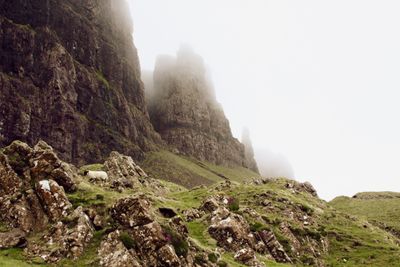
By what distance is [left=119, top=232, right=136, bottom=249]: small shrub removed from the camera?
3983cm

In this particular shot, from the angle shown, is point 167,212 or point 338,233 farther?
point 338,233

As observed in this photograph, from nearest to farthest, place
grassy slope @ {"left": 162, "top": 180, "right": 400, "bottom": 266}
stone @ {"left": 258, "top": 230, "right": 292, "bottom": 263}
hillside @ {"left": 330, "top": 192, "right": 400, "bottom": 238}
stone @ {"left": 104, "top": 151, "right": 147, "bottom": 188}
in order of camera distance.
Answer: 1. stone @ {"left": 258, "top": 230, "right": 292, "bottom": 263}
2. grassy slope @ {"left": 162, "top": 180, "right": 400, "bottom": 266}
3. stone @ {"left": 104, "top": 151, "right": 147, "bottom": 188}
4. hillside @ {"left": 330, "top": 192, "right": 400, "bottom": 238}

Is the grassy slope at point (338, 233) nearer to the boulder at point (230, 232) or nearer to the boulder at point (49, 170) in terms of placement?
the boulder at point (230, 232)

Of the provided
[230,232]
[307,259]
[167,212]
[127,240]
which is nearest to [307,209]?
[307,259]

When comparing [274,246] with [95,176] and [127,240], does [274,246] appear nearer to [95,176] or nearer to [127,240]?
[127,240]

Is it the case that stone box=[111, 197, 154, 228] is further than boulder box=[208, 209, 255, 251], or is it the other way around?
boulder box=[208, 209, 255, 251]

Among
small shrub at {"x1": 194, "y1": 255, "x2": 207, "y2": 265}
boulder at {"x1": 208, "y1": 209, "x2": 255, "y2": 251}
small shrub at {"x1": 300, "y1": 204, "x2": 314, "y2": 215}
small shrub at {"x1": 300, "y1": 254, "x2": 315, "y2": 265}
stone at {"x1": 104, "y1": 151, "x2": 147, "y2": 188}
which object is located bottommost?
small shrub at {"x1": 194, "y1": 255, "x2": 207, "y2": 265}

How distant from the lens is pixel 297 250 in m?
68.6

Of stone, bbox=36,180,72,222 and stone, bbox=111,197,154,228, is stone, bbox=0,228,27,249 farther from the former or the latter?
stone, bbox=111,197,154,228

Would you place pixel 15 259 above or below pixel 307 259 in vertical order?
below

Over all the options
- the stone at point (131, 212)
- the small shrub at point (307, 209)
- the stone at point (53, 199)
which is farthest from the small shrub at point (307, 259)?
the stone at point (53, 199)

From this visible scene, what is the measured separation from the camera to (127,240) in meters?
40.2

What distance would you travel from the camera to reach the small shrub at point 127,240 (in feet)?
131

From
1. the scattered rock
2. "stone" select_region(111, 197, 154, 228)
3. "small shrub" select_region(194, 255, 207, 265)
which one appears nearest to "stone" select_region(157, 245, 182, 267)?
"small shrub" select_region(194, 255, 207, 265)
